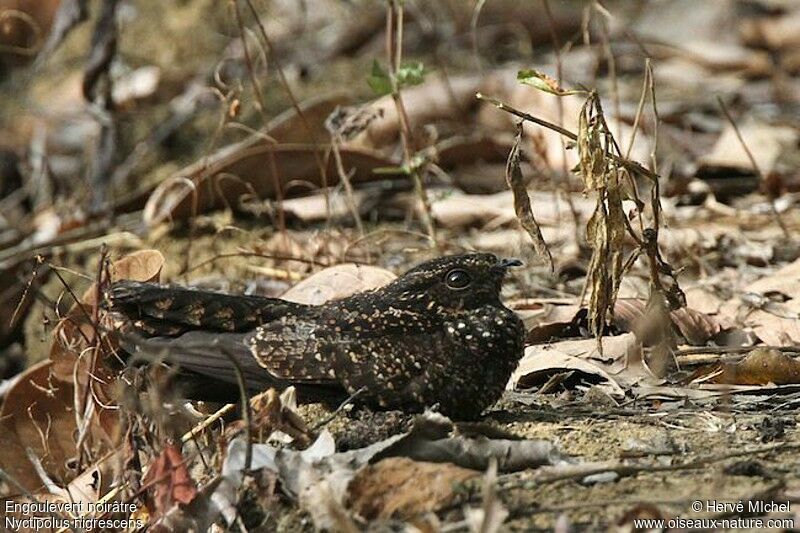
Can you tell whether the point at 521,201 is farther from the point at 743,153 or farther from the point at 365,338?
the point at 743,153

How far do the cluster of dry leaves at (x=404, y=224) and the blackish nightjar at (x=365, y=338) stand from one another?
0.47 ft

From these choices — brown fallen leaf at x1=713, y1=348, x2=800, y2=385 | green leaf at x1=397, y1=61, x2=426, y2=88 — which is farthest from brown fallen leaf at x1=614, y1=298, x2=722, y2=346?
green leaf at x1=397, y1=61, x2=426, y2=88

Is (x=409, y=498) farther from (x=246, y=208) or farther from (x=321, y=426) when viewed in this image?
(x=246, y=208)

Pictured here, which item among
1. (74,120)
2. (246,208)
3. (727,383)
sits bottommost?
(74,120)

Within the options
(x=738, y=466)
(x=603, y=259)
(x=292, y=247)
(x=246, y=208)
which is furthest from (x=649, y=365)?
(x=246, y=208)

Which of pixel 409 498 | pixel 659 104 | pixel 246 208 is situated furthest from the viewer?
pixel 659 104

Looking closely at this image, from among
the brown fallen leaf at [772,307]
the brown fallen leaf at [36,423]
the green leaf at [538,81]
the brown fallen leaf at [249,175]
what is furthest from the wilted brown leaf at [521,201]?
the brown fallen leaf at [249,175]

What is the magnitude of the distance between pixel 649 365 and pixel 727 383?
249 millimetres

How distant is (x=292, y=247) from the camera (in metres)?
6.21

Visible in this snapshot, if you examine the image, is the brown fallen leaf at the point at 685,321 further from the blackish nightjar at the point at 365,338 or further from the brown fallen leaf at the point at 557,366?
the blackish nightjar at the point at 365,338

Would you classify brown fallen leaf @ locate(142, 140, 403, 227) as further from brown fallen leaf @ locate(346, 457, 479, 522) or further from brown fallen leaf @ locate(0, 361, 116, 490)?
brown fallen leaf @ locate(346, 457, 479, 522)

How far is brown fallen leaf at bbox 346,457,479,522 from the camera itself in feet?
10.6

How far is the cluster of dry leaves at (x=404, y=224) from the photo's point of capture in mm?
3537

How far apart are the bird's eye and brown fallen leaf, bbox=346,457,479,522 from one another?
3.22ft
